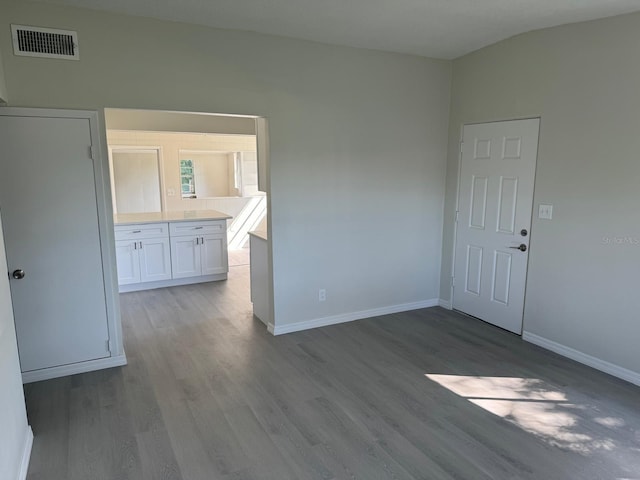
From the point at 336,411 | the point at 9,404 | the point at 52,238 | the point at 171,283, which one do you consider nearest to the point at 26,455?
the point at 9,404

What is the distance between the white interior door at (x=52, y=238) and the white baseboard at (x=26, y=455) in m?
0.86

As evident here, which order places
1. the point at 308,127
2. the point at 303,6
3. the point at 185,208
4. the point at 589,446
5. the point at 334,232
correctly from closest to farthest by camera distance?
the point at 589,446 < the point at 303,6 < the point at 308,127 < the point at 334,232 < the point at 185,208

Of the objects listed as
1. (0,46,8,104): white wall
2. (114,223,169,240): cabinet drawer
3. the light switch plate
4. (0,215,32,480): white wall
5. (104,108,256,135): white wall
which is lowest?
(0,215,32,480): white wall

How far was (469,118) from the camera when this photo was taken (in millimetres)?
4344

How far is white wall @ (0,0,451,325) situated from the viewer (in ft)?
10.1

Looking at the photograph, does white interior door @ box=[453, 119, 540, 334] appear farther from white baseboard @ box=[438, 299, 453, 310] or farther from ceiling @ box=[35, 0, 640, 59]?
ceiling @ box=[35, 0, 640, 59]

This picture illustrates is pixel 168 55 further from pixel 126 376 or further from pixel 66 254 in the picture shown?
pixel 126 376

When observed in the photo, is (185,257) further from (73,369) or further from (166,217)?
(73,369)

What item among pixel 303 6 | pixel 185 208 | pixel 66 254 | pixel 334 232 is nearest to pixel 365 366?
pixel 334 232

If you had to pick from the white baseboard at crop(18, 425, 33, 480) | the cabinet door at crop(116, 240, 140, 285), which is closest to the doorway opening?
the cabinet door at crop(116, 240, 140, 285)

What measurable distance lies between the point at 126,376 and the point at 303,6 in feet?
9.97

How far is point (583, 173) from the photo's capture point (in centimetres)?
340

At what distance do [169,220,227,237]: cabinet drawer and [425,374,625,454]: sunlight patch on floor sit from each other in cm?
367

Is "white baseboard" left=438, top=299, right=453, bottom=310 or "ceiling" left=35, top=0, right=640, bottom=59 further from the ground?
"ceiling" left=35, top=0, right=640, bottom=59
